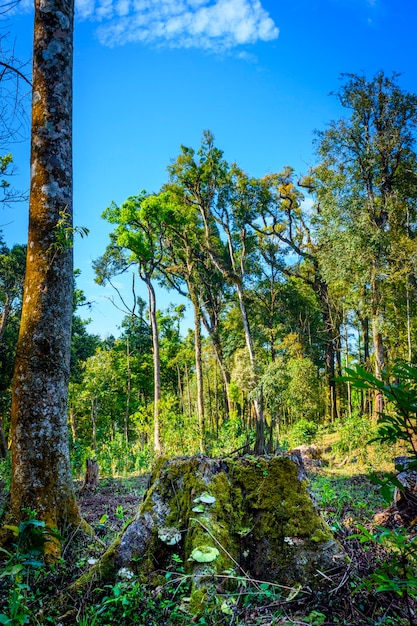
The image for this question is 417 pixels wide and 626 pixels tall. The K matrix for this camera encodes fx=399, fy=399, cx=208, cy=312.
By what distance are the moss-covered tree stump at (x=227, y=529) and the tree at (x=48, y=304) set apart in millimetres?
902

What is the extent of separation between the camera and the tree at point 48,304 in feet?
10.3

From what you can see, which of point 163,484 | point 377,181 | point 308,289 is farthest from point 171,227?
point 163,484

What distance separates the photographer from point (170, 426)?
45.2 feet

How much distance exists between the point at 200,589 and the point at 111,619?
431 millimetres

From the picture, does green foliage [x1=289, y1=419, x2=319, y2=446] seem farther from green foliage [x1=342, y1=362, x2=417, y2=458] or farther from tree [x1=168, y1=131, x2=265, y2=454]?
green foliage [x1=342, y1=362, x2=417, y2=458]

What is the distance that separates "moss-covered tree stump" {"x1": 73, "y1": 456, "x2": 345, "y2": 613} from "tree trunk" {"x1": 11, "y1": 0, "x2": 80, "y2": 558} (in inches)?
35.5

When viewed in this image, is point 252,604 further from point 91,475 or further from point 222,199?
point 222,199

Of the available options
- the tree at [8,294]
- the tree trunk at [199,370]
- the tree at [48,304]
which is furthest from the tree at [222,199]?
the tree at [48,304]

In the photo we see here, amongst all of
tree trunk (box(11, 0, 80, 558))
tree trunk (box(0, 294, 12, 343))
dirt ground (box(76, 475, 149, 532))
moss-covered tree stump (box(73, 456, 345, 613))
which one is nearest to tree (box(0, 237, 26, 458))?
tree trunk (box(0, 294, 12, 343))

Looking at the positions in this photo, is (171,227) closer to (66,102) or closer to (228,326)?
(228,326)

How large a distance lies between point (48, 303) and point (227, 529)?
88.5 inches

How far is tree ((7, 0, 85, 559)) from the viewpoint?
3.14 metres

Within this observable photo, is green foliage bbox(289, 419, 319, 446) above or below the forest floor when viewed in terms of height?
below

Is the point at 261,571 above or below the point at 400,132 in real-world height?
below
